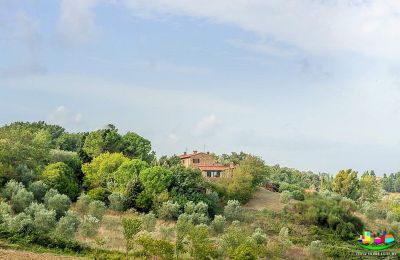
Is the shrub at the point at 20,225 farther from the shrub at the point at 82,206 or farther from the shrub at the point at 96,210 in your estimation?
the shrub at the point at 82,206

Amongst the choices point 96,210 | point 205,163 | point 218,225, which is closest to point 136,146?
point 205,163

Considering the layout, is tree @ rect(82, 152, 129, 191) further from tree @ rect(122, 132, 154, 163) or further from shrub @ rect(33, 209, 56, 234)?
shrub @ rect(33, 209, 56, 234)

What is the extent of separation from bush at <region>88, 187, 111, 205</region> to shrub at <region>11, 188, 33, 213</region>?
8.86 m

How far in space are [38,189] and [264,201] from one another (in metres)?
29.3

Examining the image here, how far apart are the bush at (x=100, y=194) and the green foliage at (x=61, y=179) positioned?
214 cm

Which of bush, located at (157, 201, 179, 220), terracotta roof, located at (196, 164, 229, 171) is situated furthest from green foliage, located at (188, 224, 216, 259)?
terracotta roof, located at (196, 164, 229, 171)

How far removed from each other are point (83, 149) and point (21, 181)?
1862 cm

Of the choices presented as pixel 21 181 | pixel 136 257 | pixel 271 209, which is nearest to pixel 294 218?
pixel 271 209

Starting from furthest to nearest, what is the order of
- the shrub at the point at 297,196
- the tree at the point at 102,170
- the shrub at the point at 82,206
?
1. the shrub at the point at 297,196
2. the tree at the point at 102,170
3. the shrub at the point at 82,206

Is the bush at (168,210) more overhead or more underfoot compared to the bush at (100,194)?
more underfoot

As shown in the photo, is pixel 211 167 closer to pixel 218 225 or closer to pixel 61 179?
pixel 218 225

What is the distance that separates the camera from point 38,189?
45594mm

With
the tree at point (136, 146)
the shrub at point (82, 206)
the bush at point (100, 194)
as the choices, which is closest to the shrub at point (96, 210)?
the shrub at point (82, 206)

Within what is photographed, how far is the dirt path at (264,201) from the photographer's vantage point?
5941 cm
